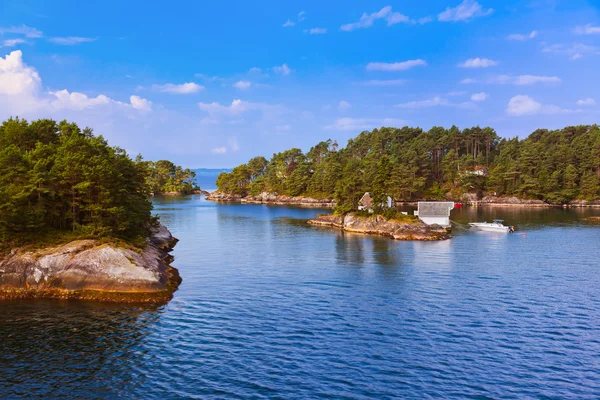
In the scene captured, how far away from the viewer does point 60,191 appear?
51094mm

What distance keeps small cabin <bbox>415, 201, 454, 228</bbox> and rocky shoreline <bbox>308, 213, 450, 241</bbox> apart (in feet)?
21.0

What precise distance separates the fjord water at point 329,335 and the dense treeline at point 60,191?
34.8 ft

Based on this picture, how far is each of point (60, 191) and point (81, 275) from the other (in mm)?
12585

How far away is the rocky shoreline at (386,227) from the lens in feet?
297

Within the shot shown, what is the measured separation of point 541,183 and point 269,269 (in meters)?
149

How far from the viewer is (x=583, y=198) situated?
16138 centimetres

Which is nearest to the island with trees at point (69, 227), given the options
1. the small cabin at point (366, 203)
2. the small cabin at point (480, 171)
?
the small cabin at point (366, 203)

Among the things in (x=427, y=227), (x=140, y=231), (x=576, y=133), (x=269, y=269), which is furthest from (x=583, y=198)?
(x=140, y=231)

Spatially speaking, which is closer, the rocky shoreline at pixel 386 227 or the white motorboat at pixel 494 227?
the rocky shoreline at pixel 386 227

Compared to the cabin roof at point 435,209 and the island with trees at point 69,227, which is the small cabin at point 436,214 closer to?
the cabin roof at point 435,209

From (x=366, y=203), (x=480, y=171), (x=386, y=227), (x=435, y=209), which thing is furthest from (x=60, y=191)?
(x=480, y=171)

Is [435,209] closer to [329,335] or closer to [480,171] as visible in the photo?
[329,335]

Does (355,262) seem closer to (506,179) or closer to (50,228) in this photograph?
(50,228)

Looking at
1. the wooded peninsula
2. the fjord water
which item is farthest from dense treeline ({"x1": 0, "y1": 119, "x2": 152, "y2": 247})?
the fjord water
